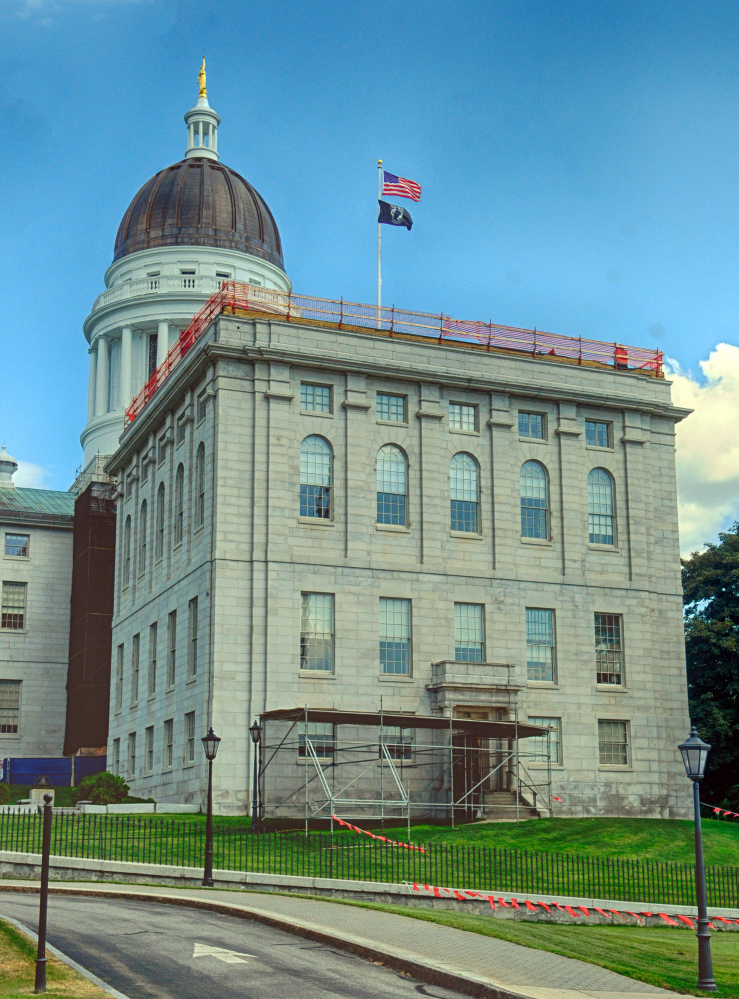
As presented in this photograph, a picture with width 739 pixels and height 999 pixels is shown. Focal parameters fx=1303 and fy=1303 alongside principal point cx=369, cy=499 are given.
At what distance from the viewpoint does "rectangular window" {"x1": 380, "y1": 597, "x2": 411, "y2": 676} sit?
151 feet

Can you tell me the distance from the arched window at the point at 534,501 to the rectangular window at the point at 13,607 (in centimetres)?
3307

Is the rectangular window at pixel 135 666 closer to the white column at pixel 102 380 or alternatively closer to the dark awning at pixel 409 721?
the dark awning at pixel 409 721

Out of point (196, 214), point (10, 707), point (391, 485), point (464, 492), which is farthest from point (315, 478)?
point (196, 214)

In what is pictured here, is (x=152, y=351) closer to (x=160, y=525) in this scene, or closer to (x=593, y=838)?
(x=160, y=525)

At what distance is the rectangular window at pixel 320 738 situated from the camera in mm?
42781

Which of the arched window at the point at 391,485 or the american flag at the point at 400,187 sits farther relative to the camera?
the american flag at the point at 400,187

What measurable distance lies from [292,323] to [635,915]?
26494mm

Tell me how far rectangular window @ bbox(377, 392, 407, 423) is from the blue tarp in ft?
82.0

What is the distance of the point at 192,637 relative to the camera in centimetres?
4734

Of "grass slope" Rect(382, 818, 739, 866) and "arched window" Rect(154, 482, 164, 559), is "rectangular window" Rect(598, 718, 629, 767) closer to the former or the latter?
"grass slope" Rect(382, 818, 739, 866)

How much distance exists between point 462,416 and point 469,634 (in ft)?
27.3

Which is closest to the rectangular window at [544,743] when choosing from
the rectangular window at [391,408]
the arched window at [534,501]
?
the arched window at [534,501]

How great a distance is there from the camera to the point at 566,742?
47.4 metres

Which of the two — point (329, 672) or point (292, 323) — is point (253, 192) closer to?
point (292, 323)
